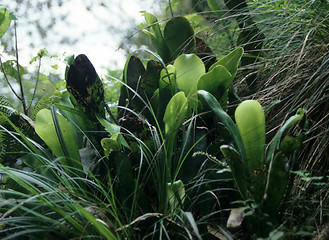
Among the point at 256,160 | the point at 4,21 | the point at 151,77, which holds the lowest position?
the point at 256,160

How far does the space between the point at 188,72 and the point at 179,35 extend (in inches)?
13.2

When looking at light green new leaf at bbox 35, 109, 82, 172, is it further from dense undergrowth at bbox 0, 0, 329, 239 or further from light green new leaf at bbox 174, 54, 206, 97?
light green new leaf at bbox 174, 54, 206, 97

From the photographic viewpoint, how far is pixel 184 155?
108 centimetres

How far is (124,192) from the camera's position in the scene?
984mm

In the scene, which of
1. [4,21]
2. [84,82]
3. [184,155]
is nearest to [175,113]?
[184,155]

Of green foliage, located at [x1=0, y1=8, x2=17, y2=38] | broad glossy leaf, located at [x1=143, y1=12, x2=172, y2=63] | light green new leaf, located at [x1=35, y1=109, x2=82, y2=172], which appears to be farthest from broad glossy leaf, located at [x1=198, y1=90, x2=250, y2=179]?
green foliage, located at [x1=0, y1=8, x2=17, y2=38]

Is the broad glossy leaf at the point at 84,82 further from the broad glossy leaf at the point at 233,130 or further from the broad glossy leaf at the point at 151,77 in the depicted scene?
the broad glossy leaf at the point at 233,130

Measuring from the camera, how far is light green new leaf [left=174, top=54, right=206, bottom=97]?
1227 mm

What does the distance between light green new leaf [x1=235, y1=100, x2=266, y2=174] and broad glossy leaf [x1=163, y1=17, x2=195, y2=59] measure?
626 mm

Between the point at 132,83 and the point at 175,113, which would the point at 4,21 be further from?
the point at 175,113

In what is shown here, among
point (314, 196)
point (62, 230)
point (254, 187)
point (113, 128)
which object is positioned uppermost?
point (113, 128)

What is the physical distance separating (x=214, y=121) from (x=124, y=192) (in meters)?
0.41

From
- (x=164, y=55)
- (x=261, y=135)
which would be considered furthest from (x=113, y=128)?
(x=164, y=55)

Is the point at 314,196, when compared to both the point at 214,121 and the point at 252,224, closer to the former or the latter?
the point at 252,224
